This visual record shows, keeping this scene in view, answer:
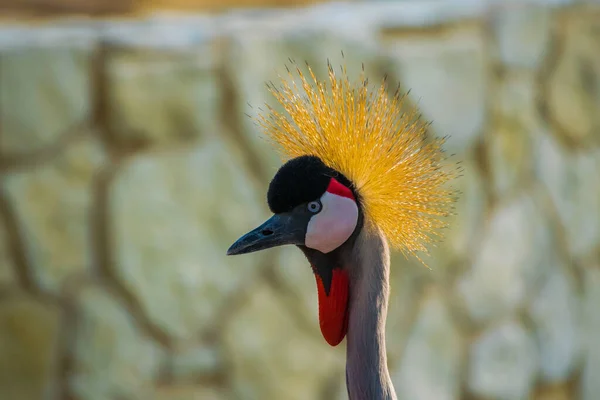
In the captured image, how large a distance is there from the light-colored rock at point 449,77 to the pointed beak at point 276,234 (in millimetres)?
1161

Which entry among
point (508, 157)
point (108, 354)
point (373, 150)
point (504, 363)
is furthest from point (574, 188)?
point (373, 150)

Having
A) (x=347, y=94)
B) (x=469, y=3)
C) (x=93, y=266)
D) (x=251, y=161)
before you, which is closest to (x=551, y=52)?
(x=469, y=3)

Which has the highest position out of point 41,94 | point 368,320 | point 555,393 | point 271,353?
point 41,94

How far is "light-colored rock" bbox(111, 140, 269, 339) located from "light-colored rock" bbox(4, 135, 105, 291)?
7cm

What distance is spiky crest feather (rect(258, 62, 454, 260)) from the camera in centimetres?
108

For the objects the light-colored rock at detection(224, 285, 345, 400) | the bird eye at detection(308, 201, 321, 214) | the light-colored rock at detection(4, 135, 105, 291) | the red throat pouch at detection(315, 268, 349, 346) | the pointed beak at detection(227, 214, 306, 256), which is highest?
the light-colored rock at detection(4, 135, 105, 291)

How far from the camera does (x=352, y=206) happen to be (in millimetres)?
1060

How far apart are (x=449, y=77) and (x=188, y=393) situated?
Answer: 0.99 m

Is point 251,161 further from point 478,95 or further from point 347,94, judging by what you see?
point 347,94

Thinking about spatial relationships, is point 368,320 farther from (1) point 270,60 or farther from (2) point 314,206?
(1) point 270,60

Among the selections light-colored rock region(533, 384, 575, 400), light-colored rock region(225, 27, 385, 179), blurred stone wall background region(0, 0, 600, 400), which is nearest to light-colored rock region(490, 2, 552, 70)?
blurred stone wall background region(0, 0, 600, 400)

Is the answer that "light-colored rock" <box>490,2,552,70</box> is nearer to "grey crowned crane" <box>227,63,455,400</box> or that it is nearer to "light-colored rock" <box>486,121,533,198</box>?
"light-colored rock" <box>486,121,533,198</box>

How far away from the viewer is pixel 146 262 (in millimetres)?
2016

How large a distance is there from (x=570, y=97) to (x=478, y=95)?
37 cm
